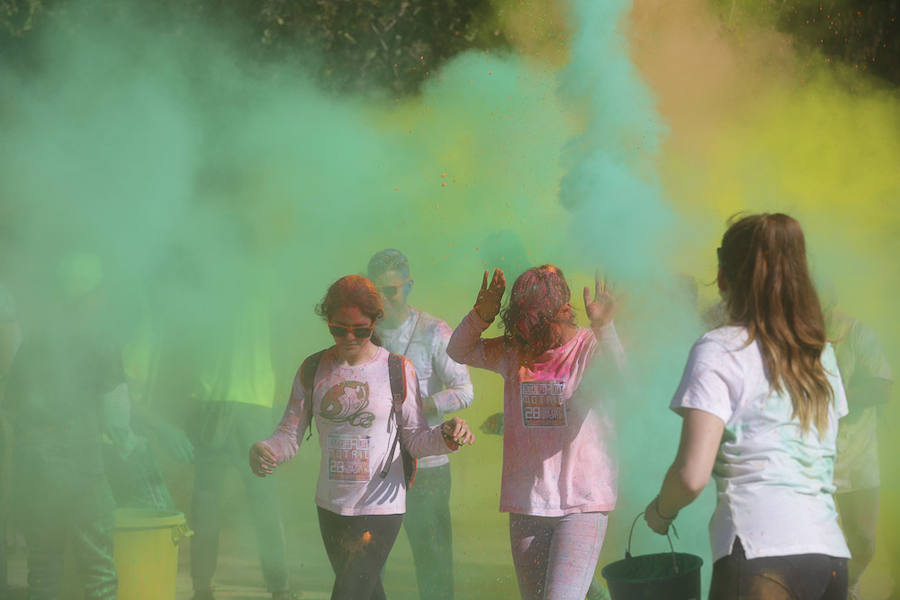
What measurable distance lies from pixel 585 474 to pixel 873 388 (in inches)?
72.4

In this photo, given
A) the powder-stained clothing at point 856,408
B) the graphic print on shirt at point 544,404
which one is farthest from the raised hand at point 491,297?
the powder-stained clothing at point 856,408

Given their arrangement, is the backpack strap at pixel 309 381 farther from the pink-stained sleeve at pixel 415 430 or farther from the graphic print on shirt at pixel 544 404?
the graphic print on shirt at pixel 544 404

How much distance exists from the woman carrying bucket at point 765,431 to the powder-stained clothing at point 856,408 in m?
2.40

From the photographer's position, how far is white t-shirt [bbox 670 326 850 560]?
2525 millimetres

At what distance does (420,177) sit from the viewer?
7.93 m

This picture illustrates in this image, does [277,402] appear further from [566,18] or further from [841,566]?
[841,566]

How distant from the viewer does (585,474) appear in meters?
3.81

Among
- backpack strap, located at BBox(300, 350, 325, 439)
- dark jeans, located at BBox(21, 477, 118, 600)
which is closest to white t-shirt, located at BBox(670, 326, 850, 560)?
backpack strap, located at BBox(300, 350, 325, 439)

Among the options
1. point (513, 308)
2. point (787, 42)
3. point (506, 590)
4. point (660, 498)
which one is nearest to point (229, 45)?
point (787, 42)

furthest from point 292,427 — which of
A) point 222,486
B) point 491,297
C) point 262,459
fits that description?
point 222,486

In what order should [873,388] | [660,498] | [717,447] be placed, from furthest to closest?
[873,388], [660,498], [717,447]

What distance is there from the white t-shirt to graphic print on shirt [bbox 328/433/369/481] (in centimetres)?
161

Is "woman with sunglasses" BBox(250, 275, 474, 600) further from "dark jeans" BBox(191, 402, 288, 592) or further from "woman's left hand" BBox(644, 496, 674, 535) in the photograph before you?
"dark jeans" BBox(191, 402, 288, 592)

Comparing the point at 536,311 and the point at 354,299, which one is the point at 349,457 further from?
the point at 536,311
